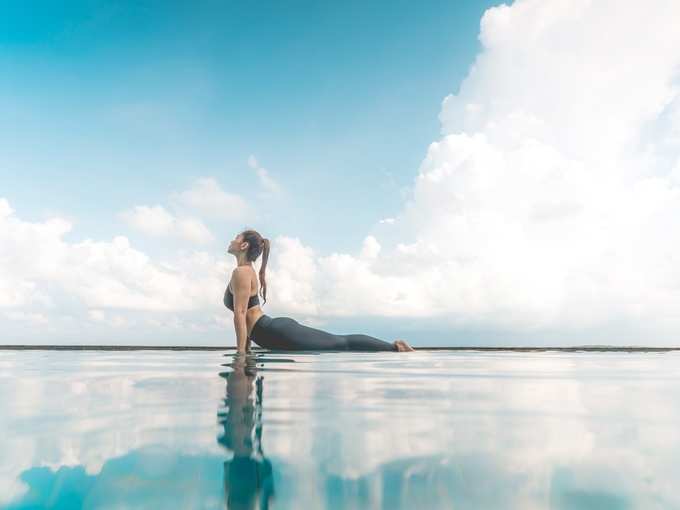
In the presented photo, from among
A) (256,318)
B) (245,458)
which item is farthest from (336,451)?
(256,318)

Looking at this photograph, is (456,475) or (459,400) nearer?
(456,475)

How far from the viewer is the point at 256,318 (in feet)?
25.4

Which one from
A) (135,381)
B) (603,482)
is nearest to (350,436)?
(603,482)

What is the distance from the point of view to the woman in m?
7.41

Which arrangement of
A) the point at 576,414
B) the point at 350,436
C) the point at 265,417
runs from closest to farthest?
the point at 350,436 → the point at 265,417 → the point at 576,414

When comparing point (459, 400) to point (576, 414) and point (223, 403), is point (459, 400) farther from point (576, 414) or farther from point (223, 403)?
point (223, 403)

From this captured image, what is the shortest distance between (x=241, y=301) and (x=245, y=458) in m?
6.12

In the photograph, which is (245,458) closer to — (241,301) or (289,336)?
(241,301)

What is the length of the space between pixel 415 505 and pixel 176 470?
0.62m

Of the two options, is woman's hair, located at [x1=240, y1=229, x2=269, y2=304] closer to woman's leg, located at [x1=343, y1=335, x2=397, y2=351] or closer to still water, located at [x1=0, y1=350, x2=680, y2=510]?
woman's leg, located at [x1=343, y1=335, x2=397, y2=351]

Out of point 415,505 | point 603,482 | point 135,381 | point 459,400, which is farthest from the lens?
point 135,381

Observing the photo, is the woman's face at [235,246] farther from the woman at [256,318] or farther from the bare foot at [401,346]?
the bare foot at [401,346]

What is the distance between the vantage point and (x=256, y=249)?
8.00 meters

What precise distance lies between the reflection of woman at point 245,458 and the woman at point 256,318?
5009 mm
